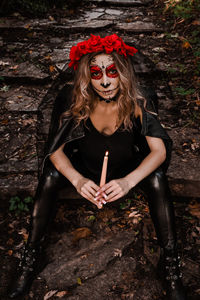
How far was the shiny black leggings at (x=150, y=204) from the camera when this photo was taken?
2.30 metres

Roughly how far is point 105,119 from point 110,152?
30 centimetres

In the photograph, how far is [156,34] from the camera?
5703 millimetres

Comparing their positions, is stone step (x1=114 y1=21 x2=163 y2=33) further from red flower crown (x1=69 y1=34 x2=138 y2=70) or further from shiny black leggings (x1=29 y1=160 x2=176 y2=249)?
shiny black leggings (x1=29 y1=160 x2=176 y2=249)

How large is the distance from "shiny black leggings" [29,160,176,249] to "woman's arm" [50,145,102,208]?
94 millimetres

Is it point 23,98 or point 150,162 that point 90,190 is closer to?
point 150,162

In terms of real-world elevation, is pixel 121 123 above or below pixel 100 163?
above

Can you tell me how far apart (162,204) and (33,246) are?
3.71ft

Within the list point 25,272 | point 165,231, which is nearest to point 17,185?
point 25,272

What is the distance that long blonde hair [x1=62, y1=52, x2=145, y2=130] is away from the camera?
225cm

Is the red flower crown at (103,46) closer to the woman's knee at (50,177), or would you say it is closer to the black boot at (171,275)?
the woman's knee at (50,177)

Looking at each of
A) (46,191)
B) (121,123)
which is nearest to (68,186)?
(46,191)

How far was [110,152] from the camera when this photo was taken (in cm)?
253

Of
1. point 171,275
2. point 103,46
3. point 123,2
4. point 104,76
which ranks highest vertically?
point 123,2

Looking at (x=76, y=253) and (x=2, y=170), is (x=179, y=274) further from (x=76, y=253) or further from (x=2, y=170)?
(x=2, y=170)
